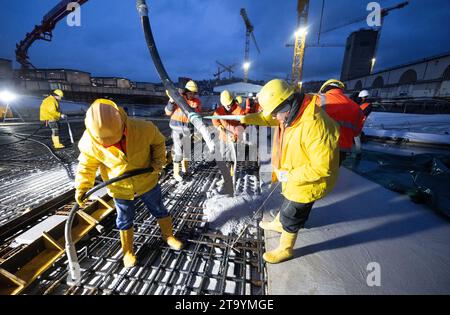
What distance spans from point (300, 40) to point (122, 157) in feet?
A: 99.6

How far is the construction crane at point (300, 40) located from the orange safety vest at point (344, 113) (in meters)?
25.1

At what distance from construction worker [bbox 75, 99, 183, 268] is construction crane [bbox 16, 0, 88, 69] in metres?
19.2

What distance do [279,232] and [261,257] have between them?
17.5 inches

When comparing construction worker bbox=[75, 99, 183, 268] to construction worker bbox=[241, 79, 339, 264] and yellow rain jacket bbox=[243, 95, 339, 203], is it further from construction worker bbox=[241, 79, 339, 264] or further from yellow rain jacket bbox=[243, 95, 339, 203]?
yellow rain jacket bbox=[243, 95, 339, 203]

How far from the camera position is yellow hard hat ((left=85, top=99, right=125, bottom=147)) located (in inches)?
53.4

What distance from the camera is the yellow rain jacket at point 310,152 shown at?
4.76 feet

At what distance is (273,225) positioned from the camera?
92.2 inches

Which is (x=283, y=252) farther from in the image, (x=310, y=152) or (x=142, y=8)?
A: (x=142, y=8)

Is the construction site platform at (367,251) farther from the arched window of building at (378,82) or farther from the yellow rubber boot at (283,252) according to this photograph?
the arched window of building at (378,82)

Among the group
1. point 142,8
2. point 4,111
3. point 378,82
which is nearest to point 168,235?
point 142,8
